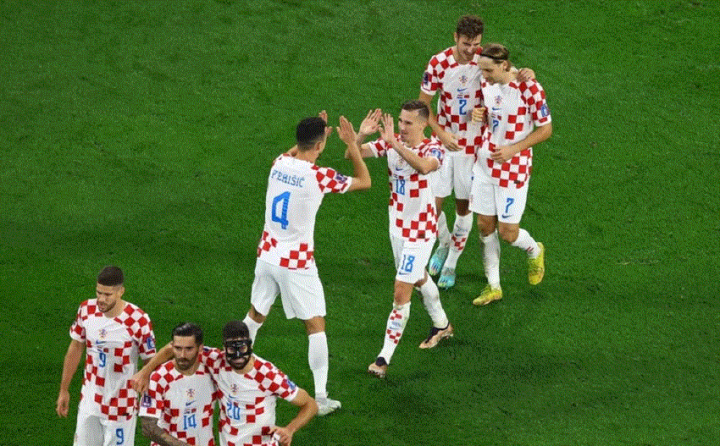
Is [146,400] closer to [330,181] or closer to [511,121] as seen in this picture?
[330,181]

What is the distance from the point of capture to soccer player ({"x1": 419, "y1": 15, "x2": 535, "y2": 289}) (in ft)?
29.7

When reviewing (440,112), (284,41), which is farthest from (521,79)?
(284,41)

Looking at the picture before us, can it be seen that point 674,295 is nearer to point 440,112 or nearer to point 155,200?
point 440,112

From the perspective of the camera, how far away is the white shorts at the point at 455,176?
9.47 meters

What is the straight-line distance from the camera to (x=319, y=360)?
8250mm

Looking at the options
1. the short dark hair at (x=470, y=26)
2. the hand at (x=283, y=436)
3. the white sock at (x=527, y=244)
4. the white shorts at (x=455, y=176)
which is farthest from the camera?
the white shorts at (x=455, y=176)

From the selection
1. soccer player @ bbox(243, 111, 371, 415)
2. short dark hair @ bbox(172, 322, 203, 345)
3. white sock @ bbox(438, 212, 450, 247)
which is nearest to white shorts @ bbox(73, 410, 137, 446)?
short dark hair @ bbox(172, 322, 203, 345)

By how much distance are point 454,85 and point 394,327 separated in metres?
1.83

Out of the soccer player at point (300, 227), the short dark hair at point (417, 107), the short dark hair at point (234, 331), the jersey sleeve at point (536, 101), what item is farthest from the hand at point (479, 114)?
the short dark hair at point (234, 331)

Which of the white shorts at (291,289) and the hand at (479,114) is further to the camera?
the hand at (479,114)

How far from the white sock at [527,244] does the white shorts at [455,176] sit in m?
0.52

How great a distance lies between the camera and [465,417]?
27.6ft

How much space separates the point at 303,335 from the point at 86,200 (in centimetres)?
251

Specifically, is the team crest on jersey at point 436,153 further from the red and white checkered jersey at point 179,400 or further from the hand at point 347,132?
the red and white checkered jersey at point 179,400
